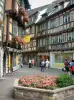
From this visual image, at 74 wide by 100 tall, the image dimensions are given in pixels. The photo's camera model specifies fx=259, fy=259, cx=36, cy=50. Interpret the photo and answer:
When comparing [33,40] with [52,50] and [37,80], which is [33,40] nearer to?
[52,50]

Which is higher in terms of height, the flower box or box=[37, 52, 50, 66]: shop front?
box=[37, 52, 50, 66]: shop front

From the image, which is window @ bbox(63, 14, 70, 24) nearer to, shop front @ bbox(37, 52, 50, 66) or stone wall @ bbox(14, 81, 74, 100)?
shop front @ bbox(37, 52, 50, 66)

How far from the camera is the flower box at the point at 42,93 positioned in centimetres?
1112

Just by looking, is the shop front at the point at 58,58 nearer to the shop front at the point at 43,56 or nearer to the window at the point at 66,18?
the shop front at the point at 43,56

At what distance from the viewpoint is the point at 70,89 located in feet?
40.1

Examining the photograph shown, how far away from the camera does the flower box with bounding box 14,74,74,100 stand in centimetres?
1112

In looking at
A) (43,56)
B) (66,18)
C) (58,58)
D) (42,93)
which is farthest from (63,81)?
(43,56)

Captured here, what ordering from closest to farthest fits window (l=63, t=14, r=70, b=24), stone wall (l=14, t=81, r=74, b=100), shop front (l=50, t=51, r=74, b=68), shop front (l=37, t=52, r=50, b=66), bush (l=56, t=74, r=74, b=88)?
1. stone wall (l=14, t=81, r=74, b=100)
2. bush (l=56, t=74, r=74, b=88)
3. window (l=63, t=14, r=70, b=24)
4. shop front (l=50, t=51, r=74, b=68)
5. shop front (l=37, t=52, r=50, b=66)

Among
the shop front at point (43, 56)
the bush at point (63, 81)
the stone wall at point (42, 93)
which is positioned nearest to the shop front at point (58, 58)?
the shop front at point (43, 56)

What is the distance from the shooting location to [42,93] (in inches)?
444

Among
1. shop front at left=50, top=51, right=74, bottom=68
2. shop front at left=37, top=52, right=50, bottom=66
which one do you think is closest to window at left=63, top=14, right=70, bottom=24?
shop front at left=50, top=51, right=74, bottom=68

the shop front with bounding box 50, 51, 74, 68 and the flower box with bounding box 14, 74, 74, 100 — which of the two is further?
the shop front with bounding box 50, 51, 74, 68

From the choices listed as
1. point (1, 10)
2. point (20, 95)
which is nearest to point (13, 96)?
point (20, 95)

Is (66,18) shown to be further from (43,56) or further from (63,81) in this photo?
(63,81)
